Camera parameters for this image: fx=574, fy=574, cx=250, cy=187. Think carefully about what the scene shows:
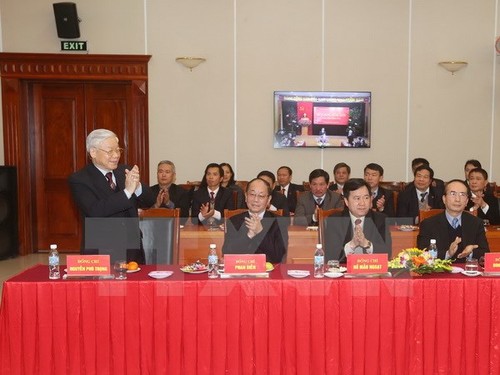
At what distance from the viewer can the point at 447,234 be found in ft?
11.2

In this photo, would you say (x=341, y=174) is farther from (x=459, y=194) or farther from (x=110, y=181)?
(x=110, y=181)

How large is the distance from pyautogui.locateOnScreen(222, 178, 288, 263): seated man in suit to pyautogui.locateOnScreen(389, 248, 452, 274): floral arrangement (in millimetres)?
828

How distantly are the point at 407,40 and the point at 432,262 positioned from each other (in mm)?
5246

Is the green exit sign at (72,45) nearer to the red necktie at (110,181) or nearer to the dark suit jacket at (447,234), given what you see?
the red necktie at (110,181)

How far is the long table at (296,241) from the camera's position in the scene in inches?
181

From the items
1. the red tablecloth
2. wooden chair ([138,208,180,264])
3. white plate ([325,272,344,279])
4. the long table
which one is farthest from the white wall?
the red tablecloth

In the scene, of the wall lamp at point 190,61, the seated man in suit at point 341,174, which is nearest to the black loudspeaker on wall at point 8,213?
the wall lamp at point 190,61

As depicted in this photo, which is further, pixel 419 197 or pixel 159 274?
pixel 419 197

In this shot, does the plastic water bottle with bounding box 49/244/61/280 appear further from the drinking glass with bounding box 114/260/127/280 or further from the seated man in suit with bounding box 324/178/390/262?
the seated man in suit with bounding box 324/178/390/262

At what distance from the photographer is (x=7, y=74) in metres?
6.95

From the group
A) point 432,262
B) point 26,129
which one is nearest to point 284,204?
point 432,262

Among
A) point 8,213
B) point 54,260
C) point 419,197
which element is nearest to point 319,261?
point 54,260

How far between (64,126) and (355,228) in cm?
502

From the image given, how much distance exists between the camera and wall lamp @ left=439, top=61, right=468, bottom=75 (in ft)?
Result: 23.7
